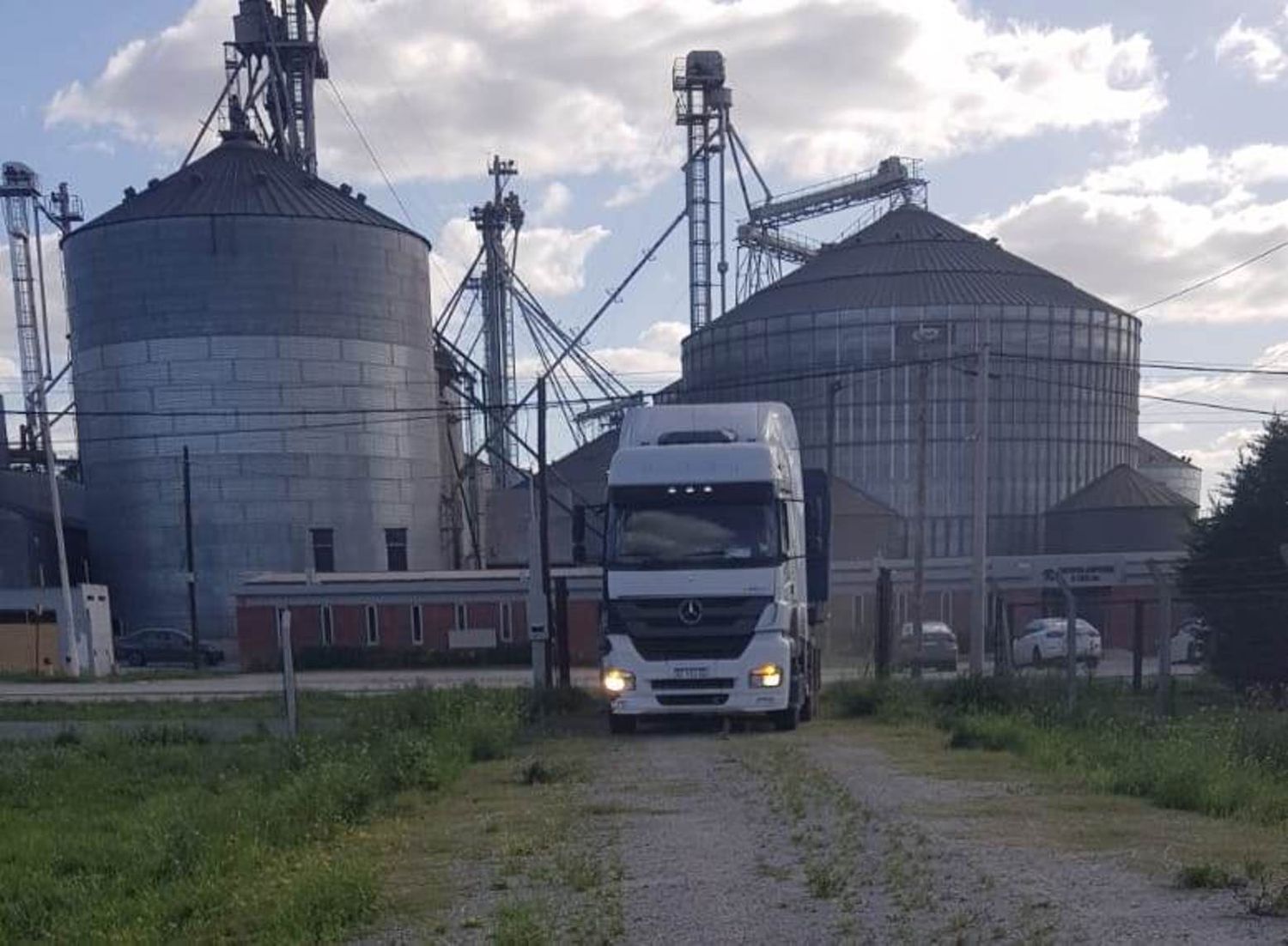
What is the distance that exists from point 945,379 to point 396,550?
25.0m

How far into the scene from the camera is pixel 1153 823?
10.6 metres

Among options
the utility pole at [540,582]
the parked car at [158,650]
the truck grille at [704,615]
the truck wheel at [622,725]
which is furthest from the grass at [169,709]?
the parked car at [158,650]

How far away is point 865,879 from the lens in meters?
8.65

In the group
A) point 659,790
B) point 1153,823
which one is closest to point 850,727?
point 659,790

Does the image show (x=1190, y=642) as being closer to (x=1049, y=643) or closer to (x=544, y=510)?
(x=1049, y=643)

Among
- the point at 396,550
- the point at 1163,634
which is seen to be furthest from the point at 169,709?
the point at 396,550

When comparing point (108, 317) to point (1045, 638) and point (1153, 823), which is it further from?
point (1153, 823)

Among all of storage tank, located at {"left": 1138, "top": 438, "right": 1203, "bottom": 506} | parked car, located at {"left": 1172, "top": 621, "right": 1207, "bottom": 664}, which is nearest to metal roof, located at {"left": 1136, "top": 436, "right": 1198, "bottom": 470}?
storage tank, located at {"left": 1138, "top": 438, "right": 1203, "bottom": 506}

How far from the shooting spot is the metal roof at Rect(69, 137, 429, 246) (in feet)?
185

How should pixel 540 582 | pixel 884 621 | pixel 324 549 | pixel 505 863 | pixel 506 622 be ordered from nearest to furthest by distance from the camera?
pixel 505 863
pixel 540 582
pixel 884 621
pixel 506 622
pixel 324 549

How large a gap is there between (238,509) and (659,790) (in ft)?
150

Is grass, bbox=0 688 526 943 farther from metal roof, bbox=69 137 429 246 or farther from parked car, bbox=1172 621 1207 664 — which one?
metal roof, bbox=69 137 429 246

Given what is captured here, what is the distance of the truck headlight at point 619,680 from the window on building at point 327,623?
32.9 metres

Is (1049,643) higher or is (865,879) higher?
(865,879)
